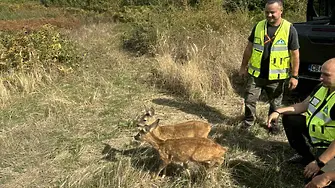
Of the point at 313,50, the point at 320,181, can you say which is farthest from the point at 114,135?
the point at 313,50

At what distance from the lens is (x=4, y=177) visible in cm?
406

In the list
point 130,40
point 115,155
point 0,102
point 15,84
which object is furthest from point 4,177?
point 130,40

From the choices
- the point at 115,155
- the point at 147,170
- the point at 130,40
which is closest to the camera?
the point at 147,170

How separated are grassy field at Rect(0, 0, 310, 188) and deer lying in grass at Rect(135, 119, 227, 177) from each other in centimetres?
19

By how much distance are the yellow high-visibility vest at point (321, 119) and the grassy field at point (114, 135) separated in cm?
78

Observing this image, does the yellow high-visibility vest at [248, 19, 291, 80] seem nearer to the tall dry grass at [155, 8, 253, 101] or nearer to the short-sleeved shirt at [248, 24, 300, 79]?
the short-sleeved shirt at [248, 24, 300, 79]

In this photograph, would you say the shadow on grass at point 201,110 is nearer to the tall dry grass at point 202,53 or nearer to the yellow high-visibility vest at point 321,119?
the tall dry grass at point 202,53

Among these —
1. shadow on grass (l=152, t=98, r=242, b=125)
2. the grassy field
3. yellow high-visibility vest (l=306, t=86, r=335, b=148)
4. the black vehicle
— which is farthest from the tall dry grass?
yellow high-visibility vest (l=306, t=86, r=335, b=148)

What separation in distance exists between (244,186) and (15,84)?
5.08m

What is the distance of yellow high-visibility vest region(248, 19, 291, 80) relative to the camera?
4355 mm

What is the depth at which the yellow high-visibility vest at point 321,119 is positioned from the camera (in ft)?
9.66

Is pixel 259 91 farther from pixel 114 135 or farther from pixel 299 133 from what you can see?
pixel 114 135

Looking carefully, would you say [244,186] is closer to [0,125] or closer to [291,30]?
[291,30]

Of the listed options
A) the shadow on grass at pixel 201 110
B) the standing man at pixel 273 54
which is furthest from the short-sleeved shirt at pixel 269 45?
the shadow on grass at pixel 201 110
